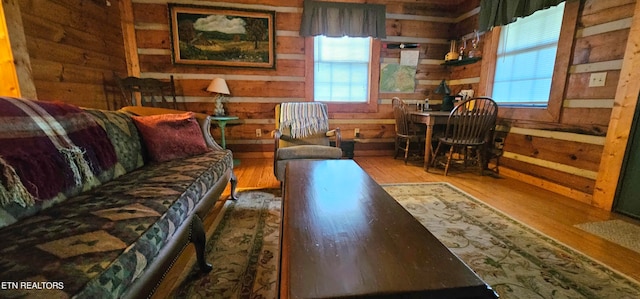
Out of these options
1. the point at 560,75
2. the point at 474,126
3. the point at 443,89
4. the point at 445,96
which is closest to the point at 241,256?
the point at 474,126

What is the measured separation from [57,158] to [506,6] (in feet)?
13.2

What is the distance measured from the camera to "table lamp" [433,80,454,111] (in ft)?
12.5

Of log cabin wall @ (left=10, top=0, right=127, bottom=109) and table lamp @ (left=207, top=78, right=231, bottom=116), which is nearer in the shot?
log cabin wall @ (left=10, top=0, right=127, bottom=109)

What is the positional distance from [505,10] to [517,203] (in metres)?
2.17

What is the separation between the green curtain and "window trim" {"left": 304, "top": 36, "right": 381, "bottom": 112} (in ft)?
0.51

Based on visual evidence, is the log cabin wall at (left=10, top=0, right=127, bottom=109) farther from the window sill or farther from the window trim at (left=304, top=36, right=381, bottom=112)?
the window sill

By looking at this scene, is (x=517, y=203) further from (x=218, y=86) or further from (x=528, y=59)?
(x=218, y=86)

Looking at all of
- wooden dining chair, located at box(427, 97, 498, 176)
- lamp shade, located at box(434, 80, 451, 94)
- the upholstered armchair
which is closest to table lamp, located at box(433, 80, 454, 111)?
lamp shade, located at box(434, 80, 451, 94)

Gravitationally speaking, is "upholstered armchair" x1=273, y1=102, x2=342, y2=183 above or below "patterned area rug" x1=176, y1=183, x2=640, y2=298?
above

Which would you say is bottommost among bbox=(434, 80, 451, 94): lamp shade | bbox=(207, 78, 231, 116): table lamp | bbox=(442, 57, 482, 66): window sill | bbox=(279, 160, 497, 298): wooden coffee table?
bbox=(279, 160, 497, 298): wooden coffee table

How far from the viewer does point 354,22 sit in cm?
368

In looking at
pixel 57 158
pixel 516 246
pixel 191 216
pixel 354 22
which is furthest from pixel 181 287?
pixel 354 22

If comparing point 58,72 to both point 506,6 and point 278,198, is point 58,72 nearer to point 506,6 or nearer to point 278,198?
point 278,198

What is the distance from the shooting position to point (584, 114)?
230 centimetres
